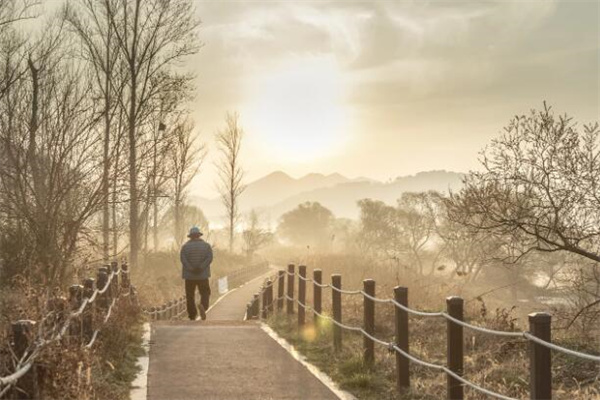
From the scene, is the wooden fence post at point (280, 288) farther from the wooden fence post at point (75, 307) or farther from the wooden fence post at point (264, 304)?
the wooden fence post at point (75, 307)

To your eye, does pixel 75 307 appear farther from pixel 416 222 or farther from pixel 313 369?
pixel 416 222

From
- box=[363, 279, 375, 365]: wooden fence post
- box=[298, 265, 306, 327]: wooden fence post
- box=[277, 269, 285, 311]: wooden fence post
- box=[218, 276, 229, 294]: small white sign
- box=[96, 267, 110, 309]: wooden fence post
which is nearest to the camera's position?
box=[363, 279, 375, 365]: wooden fence post

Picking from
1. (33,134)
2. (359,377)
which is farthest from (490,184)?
(33,134)

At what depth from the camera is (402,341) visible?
7.60 metres

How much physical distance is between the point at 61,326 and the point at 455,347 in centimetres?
425

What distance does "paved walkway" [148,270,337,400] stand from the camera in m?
7.45

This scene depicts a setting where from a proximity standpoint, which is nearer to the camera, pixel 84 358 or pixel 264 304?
pixel 84 358

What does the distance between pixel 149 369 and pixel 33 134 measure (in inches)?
281

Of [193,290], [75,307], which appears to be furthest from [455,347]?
[193,290]

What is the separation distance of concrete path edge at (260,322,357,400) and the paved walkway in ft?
0.28

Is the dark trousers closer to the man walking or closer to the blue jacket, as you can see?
the man walking

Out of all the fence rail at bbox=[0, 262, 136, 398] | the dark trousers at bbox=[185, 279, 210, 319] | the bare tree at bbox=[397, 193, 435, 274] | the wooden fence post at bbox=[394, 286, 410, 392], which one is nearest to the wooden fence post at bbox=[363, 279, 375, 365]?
the wooden fence post at bbox=[394, 286, 410, 392]

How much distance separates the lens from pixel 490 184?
41.0 ft

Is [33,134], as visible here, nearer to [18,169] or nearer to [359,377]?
[18,169]
